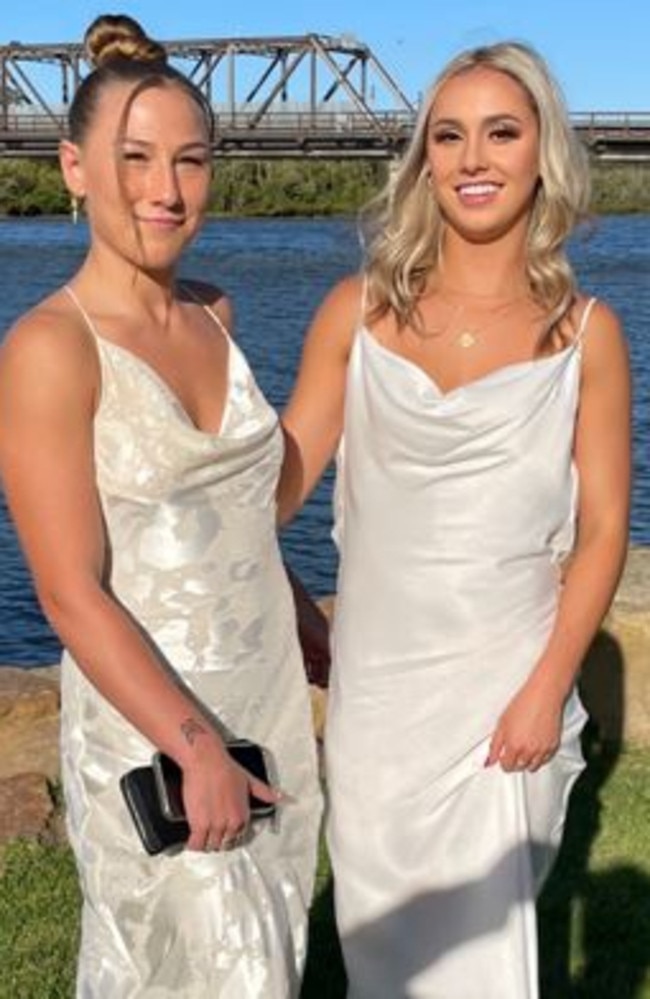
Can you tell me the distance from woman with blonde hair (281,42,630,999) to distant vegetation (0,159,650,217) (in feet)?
235

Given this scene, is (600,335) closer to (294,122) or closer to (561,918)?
(561,918)

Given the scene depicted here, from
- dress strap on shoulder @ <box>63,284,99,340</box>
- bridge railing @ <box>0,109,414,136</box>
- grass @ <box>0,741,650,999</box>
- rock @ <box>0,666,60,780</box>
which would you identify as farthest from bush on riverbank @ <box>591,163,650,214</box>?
dress strap on shoulder @ <box>63,284,99,340</box>

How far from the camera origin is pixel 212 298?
270cm

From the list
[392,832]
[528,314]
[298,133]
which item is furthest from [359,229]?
[298,133]

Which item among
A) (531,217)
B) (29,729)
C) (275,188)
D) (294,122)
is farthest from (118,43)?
(275,188)

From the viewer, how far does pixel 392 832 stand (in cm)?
291

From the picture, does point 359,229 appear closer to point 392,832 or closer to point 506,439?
point 506,439

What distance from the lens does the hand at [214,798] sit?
2252 mm

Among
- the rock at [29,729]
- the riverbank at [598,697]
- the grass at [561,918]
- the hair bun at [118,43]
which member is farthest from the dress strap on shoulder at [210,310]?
the rock at [29,729]

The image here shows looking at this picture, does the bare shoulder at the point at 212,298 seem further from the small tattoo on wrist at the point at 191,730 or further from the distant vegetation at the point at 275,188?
the distant vegetation at the point at 275,188

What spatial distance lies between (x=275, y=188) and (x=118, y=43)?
77319 millimetres

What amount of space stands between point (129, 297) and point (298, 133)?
61.9 m

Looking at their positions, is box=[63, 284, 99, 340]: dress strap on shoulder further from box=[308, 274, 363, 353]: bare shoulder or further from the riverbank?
the riverbank

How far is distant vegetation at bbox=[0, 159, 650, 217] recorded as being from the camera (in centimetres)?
7488
